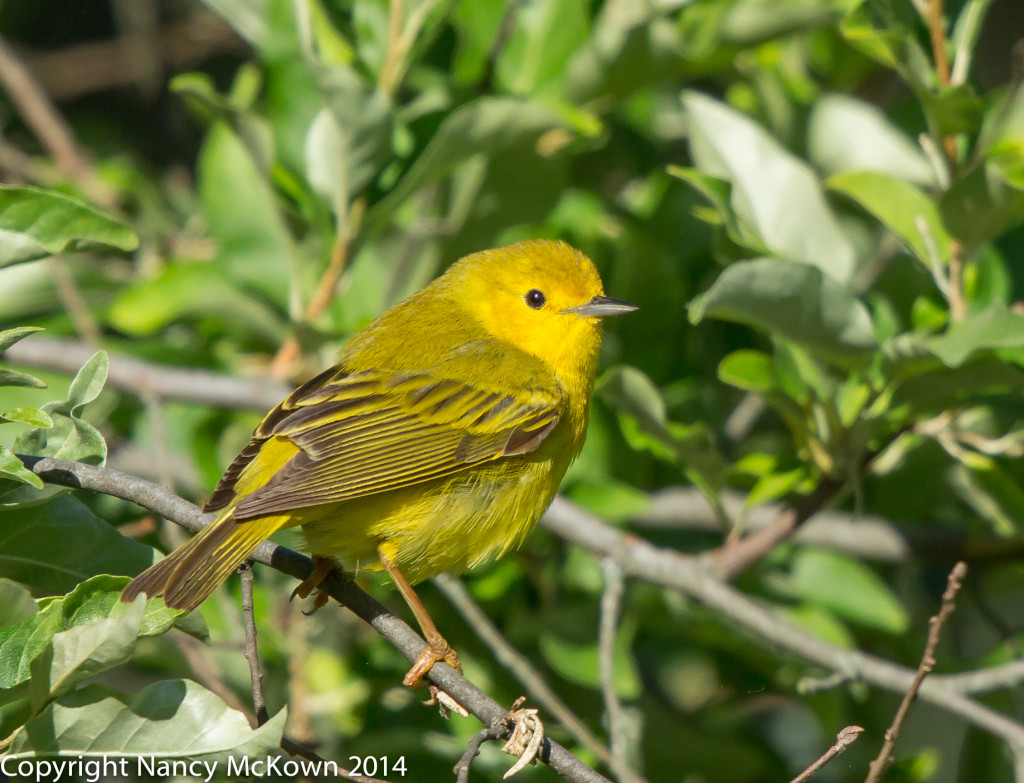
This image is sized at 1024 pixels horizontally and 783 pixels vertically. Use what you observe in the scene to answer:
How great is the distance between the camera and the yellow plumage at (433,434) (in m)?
2.66

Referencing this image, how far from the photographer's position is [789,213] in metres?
3.31

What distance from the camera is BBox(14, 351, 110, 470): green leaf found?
2201 millimetres

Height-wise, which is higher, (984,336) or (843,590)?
(984,336)

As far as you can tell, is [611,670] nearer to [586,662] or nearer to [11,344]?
[586,662]

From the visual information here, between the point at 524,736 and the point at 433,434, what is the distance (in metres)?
0.99

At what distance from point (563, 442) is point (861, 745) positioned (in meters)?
1.44

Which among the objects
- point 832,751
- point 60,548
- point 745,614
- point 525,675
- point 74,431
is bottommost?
point 745,614

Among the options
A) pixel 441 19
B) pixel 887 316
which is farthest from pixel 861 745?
pixel 441 19

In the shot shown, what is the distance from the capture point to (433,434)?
315 cm

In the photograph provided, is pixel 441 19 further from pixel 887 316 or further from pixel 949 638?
pixel 949 638

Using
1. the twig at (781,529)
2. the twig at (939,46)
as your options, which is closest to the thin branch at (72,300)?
the twig at (781,529)

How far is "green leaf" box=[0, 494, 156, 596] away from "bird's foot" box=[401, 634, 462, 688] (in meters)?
0.63

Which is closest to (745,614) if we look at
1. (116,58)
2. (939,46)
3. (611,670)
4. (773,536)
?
(773,536)

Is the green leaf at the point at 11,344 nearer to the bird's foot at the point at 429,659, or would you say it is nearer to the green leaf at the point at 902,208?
the bird's foot at the point at 429,659
